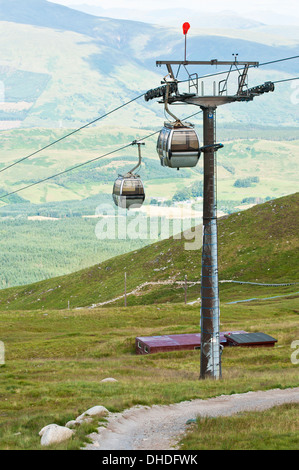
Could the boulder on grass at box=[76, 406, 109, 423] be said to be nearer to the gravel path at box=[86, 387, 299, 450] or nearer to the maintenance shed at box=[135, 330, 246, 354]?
the gravel path at box=[86, 387, 299, 450]

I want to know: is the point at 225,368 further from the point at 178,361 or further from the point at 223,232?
the point at 223,232

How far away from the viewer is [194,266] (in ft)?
370

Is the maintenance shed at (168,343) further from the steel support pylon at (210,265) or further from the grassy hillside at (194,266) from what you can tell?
the grassy hillside at (194,266)

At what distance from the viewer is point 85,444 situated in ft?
43.9

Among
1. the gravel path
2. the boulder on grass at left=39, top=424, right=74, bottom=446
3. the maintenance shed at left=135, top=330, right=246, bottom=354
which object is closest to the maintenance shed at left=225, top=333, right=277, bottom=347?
the maintenance shed at left=135, top=330, right=246, bottom=354

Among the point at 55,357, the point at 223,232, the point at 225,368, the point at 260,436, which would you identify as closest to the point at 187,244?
the point at 223,232

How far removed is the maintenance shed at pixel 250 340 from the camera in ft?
127

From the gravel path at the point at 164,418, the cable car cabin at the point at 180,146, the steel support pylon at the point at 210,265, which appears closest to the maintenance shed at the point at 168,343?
the steel support pylon at the point at 210,265

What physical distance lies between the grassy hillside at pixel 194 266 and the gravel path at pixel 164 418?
6611 cm

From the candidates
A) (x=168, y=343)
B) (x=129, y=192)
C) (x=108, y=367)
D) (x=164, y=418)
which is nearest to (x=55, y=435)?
(x=164, y=418)

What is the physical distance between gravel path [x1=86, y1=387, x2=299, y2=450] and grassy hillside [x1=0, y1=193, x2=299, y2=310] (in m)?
66.1

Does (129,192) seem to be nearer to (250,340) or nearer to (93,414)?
(93,414)

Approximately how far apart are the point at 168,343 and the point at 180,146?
21.9 meters

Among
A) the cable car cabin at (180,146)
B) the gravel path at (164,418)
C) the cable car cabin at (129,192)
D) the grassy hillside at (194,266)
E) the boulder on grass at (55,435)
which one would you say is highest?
the cable car cabin at (180,146)
